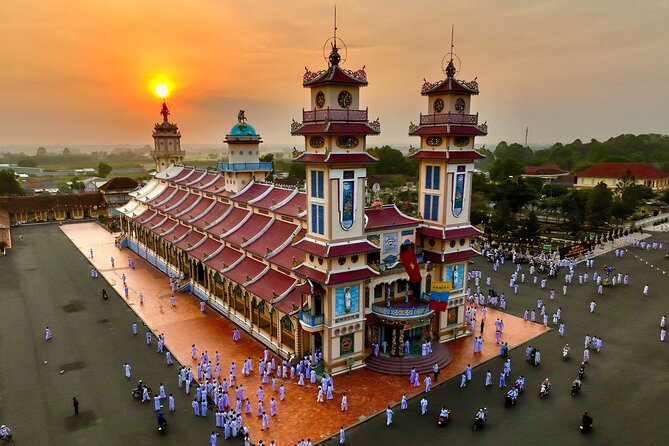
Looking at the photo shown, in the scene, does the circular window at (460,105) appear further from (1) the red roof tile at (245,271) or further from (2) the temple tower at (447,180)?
(1) the red roof tile at (245,271)

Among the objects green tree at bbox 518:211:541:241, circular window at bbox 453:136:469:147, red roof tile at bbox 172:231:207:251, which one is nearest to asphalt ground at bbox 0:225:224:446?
red roof tile at bbox 172:231:207:251

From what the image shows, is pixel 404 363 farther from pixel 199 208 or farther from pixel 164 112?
pixel 164 112

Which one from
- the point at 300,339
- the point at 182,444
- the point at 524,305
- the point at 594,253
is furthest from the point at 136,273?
the point at 594,253

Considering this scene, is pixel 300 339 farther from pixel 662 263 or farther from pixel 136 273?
pixel 662 263

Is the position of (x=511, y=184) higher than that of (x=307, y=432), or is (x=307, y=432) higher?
(x=511, y=184)

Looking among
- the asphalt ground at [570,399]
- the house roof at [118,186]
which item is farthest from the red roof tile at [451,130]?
the house roof at [118,186]

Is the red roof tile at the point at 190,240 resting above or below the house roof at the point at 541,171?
below

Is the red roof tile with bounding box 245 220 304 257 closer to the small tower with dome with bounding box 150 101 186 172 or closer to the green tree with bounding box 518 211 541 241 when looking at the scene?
the green tree with bounding box 518 211 541 241
